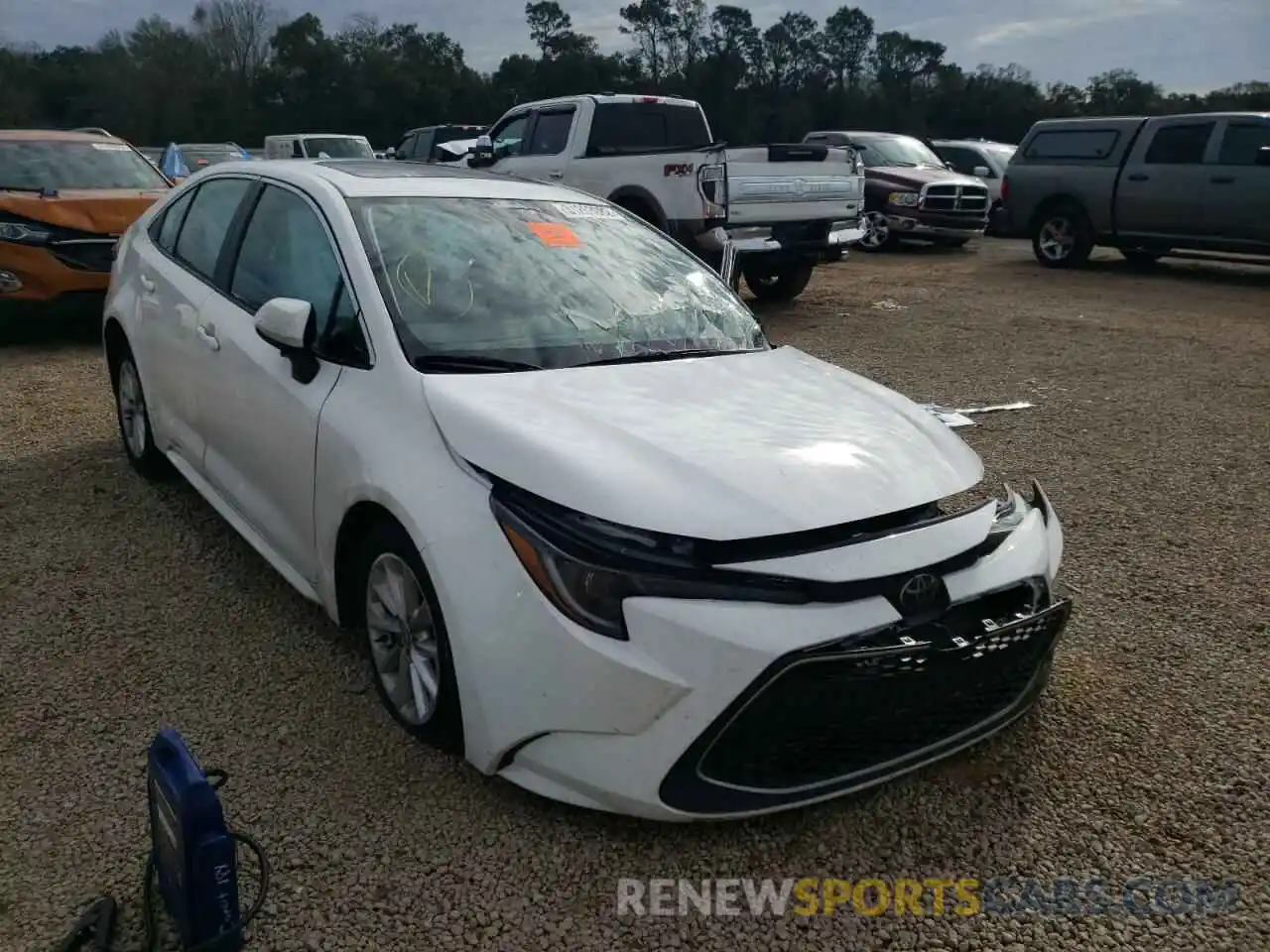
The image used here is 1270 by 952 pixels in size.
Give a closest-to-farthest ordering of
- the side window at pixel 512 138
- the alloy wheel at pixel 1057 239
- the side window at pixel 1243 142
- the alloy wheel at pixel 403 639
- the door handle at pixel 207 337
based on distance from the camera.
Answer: the alloy wheel at pixel 403 639, the door handle at pixel 207 337, the side window at pixel 512 138, the side window at pixel 1243 142, the alloy wheel at pixel 1057 239

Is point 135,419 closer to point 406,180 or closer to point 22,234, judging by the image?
point 406,180

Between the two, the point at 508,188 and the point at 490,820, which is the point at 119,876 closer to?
the point at 490,820

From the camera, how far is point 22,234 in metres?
7.88

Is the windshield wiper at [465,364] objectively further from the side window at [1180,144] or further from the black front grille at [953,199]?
the black front grille at [953,199]

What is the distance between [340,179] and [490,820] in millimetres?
2249

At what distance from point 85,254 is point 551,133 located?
461 cm

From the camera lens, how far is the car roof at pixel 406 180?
12.1 feet

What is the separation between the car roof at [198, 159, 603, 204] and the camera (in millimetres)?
3678

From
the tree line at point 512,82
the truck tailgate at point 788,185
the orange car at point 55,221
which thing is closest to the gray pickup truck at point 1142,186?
the truck tailgate at point 788,185

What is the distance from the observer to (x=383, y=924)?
92.6 inches

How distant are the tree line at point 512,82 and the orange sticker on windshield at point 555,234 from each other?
135 ft

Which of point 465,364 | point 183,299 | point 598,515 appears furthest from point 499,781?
point 183,299

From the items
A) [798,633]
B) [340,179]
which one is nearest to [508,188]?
[340,179]

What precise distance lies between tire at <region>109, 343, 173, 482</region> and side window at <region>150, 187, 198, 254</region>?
539 mm
